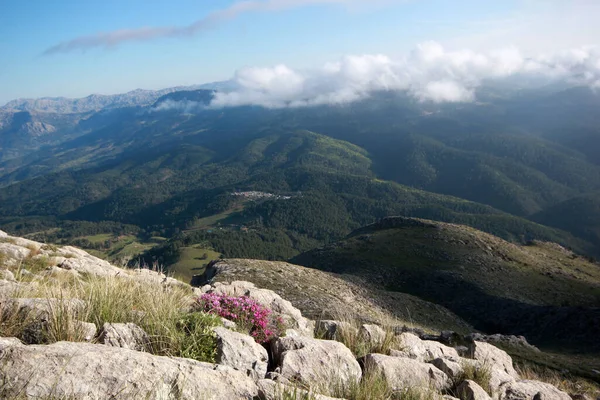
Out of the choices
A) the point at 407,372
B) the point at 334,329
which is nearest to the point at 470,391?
the point at 407,372

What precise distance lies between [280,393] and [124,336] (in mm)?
3898

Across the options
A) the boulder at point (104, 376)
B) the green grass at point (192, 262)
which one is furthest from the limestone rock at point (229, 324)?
the green grass at point (192, 262)

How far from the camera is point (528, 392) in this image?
10.1 meters

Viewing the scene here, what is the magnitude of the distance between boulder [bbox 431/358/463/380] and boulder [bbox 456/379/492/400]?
86 centimetres

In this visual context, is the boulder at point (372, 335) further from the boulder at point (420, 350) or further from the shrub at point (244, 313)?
the shrub at point (244, 313)

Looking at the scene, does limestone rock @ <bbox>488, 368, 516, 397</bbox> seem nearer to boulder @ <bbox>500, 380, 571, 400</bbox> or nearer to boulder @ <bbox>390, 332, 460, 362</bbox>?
Answer: boulder @ <bbox>500, 380, 571, 400</bbox>

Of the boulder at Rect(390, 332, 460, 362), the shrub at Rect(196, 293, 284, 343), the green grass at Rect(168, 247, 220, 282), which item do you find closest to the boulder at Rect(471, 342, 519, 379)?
the boulder at Rect(390, 332, 460, 362)

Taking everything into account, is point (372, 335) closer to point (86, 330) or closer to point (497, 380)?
point (497, 380)

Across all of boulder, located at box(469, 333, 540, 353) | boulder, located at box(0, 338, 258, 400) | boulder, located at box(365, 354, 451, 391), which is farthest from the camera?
boulder, located at box(469, 333, 540, 353)

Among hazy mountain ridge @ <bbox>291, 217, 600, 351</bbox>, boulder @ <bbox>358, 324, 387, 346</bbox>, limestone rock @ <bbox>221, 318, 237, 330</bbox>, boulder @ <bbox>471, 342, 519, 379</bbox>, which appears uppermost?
limestone rock @ <bbox>221, 318, 237, 330</bbox>

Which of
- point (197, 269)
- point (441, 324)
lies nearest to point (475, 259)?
point (441, 324)

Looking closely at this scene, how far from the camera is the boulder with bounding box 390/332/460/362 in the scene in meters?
11.3

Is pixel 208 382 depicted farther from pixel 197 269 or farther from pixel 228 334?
pixel 197 269

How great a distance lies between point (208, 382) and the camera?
6.19 metres
